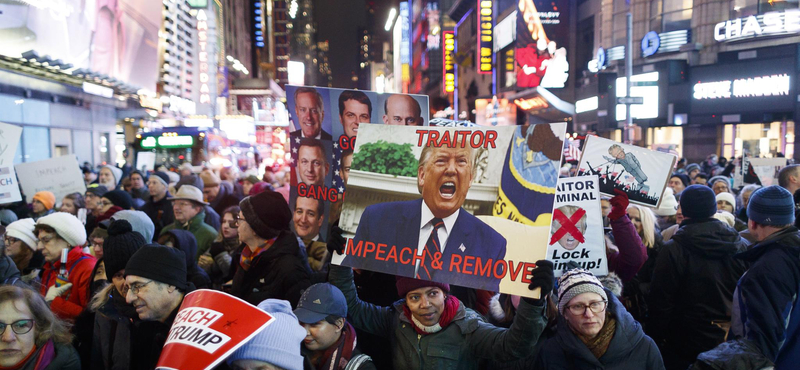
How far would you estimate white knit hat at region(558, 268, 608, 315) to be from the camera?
3094mm

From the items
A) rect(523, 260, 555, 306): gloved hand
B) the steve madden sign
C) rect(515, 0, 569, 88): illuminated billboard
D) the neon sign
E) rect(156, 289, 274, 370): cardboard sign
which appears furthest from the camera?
rect(515, 0, 569, 88): illuminated billboard

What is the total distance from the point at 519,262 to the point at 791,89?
26.0m

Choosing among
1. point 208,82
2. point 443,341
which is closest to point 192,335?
point 443,341

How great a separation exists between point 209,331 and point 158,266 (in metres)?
1.46

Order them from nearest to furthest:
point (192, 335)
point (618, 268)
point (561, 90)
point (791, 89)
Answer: point (192, 335) < point (618, 268) < point (791, 89) < point (561, 90)

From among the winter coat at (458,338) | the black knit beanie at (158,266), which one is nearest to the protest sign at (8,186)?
the black knit beanie at (158,266)

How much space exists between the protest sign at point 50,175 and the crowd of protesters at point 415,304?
14.7 ft

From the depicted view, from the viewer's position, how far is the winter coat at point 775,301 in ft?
10.9

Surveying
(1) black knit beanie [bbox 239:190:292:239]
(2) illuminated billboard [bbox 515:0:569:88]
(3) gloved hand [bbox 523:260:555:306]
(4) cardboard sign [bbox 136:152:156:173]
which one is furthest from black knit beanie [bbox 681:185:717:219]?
(2) illuminated billboard [bbox 515:0:569:88]

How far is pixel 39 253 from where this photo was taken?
5875 millimetres

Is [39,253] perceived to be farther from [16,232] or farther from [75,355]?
[75,355]

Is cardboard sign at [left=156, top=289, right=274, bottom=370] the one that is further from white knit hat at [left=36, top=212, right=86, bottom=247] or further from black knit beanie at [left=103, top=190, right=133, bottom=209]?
black knit beanie at [left=103, top=190, right=133, bottom=209]

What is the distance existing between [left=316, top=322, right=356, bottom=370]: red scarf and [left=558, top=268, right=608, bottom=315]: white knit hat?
1.25 m

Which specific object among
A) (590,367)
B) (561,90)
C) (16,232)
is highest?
(561,90)
